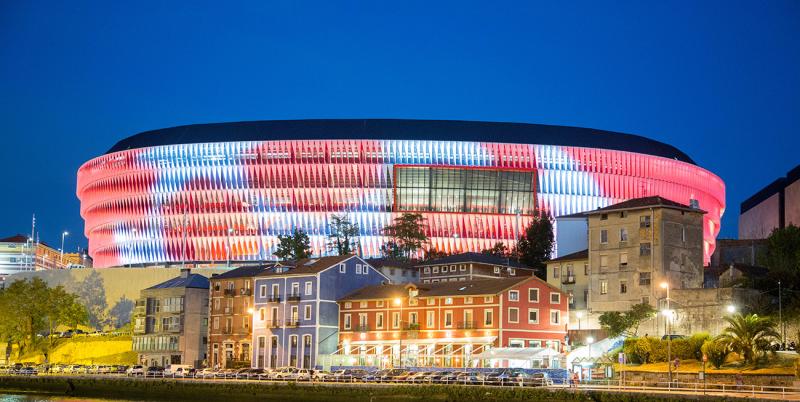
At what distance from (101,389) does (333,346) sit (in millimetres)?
23200

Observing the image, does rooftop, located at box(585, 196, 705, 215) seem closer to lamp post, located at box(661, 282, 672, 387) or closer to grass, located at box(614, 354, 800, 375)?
lamp post, located at box(661, 282, 672, 387)

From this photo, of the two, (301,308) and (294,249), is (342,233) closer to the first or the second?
(294,249)

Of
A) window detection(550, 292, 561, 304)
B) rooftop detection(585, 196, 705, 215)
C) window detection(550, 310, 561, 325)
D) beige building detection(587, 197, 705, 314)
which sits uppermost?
rooftop detection(585, 196, 705, 215)

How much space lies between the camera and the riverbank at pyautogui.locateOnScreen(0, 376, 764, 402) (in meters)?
80.1

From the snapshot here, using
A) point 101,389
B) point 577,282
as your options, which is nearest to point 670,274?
point 577,282

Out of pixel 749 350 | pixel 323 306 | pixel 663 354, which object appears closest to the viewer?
pixel 749 350

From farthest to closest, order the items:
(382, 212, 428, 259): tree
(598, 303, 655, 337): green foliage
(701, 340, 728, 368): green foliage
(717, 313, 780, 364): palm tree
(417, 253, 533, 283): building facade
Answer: (382, 212, 428, 259): tree, (417, 253, 533, 283): building facade, (598, 303, 655, 337): green foliage, (701, 340, 728, 368): green foliage, (717, 313, 780, 364): palm tree

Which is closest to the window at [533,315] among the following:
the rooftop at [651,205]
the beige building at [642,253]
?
the beige building at [642,253]

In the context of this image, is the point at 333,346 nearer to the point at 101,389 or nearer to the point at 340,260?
the point at 340,260

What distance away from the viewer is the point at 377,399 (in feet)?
289

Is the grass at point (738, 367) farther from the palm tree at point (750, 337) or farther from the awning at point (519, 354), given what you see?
the awning at point (519, 354)

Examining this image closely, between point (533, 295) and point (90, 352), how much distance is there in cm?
5864

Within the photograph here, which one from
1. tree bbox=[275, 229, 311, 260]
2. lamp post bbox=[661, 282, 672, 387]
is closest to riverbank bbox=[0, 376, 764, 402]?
lamp post bbox=[661, 282, 672, 387]

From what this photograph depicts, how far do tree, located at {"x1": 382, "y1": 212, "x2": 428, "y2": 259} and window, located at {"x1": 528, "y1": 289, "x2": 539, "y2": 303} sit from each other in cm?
5829
